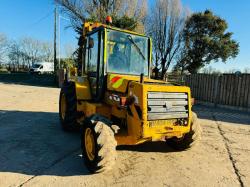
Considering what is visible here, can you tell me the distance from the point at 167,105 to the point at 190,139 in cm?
127

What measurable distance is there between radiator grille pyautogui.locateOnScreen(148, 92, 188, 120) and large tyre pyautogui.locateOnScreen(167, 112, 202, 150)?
2.08 feet

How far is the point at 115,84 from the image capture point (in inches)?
206

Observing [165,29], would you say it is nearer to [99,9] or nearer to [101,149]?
[99,9]

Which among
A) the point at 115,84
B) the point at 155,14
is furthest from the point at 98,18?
the point at 115,84

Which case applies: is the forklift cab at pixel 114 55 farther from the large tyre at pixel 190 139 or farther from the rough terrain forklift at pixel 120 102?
the large tyre at pixel 190 139

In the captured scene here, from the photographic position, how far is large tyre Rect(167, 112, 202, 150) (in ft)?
18.0

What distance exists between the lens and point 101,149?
4.32 metres

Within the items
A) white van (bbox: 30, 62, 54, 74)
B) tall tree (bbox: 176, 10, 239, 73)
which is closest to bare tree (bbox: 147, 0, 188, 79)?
tall tree (bbox: 176, 10, 239, 73)

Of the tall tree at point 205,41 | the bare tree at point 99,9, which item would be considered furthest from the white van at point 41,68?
the tall tree at point 205,41

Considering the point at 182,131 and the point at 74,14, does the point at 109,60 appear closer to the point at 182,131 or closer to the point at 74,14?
the point at 182,131

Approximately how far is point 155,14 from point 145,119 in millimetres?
25599

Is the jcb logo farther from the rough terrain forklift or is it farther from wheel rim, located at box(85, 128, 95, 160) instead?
wheel rim, located at box(85, 128, 95, 160)

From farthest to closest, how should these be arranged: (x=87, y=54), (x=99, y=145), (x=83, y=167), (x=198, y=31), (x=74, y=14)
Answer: (x=198, y=31), (x=74, y=14), (x=87, y=54), (x=83, y=167), (x=99, y=145)

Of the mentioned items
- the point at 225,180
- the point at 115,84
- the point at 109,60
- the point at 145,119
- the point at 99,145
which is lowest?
the point at 225,180
